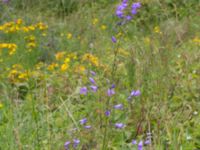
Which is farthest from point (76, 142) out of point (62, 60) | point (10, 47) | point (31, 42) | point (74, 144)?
point (31, 42)

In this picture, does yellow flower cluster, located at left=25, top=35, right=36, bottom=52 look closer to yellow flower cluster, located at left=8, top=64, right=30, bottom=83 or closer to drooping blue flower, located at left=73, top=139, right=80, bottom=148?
yellow flower cluster, located at left=8, top=64, right=30, bottom=83

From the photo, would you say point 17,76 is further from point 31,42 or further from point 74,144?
point 74,144

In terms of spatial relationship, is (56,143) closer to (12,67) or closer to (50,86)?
(50,86)

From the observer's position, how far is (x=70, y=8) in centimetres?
654

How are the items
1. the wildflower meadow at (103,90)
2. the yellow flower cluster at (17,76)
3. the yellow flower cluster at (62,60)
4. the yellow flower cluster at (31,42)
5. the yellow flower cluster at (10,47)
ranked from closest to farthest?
the wildflower meadow at (103,90)
the yellow flower cluster at (17,76)
the yellow flower cluster at (62,60)
the yellow flower cluster at (10,47)
the yellow flower cluster at (31,42)

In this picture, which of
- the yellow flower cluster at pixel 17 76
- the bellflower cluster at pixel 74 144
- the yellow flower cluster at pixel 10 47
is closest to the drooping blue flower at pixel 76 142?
the bellflower cluster at pixel 74 144

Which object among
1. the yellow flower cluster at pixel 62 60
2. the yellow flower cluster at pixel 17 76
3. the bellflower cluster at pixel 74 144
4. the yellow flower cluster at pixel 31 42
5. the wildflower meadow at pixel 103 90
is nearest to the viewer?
the bellflower cluster at pixel 74 144

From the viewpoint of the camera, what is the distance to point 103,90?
6.61 ft

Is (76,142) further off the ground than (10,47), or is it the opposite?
(76,142)

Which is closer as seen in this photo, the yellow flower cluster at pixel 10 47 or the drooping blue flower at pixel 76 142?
the drooping blue flower at pixel 76 142

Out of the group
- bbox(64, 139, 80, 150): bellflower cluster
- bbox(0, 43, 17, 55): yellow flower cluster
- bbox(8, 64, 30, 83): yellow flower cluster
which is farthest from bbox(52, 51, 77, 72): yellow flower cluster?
bbox(64, 139, 80, 150): bellflower cluster

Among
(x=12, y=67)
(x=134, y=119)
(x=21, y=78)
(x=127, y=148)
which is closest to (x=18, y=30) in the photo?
(x=12, y=67)

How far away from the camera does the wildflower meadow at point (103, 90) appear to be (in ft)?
6.95

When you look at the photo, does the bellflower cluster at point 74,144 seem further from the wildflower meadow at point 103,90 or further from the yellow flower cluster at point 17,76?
the yellow flower cluster at point 17,76
